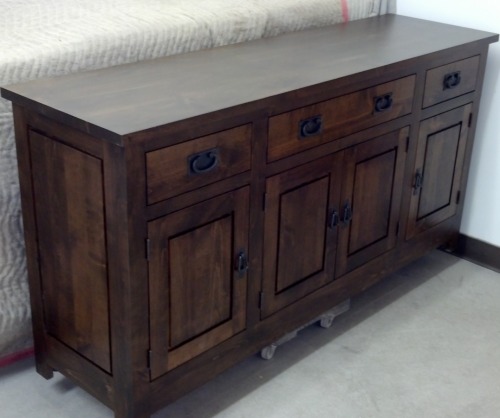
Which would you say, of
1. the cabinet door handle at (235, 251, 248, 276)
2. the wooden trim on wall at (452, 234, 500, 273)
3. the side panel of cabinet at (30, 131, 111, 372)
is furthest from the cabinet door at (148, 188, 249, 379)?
the wooden trim on wall at (452, 234, 500, 273)

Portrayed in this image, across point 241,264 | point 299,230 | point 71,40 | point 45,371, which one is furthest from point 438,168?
point 45,371

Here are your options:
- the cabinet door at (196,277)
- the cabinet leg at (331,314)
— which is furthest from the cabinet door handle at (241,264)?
the cabinet leg at (331,314)

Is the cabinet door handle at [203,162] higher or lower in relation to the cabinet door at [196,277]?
higher

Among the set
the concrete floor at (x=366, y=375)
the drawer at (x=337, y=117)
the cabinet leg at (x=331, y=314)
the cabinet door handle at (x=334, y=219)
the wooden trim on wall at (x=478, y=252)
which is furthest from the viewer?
the wooden trim on wall at (x=478, y=252)

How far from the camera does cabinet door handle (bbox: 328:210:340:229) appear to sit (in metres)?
1.90

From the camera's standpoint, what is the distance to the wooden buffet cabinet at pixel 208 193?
1.45 m

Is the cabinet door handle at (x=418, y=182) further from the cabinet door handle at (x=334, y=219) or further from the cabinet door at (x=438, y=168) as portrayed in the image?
the cabinet door handle at (x=334, y=219)

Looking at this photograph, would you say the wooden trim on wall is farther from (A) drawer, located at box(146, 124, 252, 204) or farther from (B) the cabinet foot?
(A) drawer, located at box(146, 124, 252, 204)

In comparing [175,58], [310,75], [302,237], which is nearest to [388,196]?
[302,237]

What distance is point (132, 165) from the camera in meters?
1.36

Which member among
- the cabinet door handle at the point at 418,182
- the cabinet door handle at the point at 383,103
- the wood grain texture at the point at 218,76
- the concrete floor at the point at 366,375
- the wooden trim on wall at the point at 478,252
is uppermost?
the wood grain texture at the point at 218,76

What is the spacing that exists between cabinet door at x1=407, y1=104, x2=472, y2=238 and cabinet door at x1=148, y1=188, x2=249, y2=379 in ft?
2.40

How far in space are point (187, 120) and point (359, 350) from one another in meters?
0.90

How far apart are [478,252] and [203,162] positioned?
1333mm
